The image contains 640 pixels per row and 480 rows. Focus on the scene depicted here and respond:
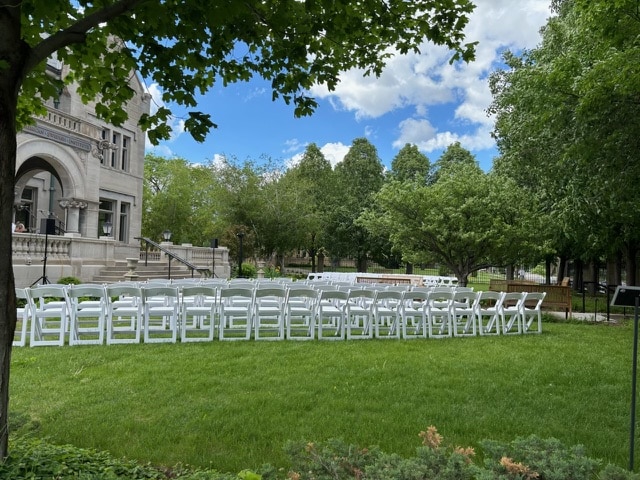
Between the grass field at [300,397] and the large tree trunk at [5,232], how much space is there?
102 centimetres

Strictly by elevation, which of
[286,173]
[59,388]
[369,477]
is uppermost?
[286,173]

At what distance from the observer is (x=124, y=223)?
1197 inches

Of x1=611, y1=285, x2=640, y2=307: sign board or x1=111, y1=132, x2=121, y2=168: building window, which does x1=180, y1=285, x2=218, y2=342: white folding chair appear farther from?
x1=111, y1=132, x2=121, y2=168: building window

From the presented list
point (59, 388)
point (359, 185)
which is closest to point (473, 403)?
point (59, 388)

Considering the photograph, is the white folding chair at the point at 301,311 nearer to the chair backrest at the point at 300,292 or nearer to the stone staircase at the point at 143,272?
the chair backrest at the point at 300,292

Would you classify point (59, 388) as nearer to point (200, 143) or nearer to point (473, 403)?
point (200, 143)

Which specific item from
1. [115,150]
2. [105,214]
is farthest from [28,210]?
[115,150]

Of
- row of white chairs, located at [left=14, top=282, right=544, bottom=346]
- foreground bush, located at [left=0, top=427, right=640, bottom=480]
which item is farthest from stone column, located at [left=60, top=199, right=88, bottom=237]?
foreground bush, located at [left=0, top=427, right=640, bottom=480]

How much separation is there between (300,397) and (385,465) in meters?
2.72

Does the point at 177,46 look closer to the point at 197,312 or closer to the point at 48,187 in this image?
the point at 197,312

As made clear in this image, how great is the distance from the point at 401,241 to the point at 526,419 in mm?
14682

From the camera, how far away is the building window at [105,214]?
28375mm

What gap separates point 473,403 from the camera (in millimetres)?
5148

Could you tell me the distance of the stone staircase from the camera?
19.8 metres
